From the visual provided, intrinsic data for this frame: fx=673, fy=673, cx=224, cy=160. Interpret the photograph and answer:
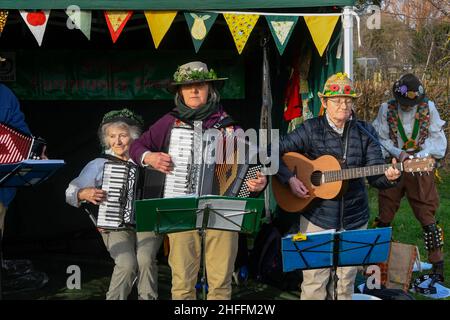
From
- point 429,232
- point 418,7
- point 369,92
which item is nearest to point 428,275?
point 429,232

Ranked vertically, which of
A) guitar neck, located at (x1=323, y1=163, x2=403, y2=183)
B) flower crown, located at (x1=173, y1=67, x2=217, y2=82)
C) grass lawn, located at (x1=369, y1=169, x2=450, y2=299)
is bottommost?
grass lawn, located at (x1=369, y1=169, x2=450, y2=299)

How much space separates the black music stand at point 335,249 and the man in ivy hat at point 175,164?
0.63m

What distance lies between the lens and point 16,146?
14.8ft

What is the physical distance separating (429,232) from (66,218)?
377 cm

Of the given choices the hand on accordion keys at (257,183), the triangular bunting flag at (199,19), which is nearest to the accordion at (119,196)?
the hand on accordion keys at (257,183)

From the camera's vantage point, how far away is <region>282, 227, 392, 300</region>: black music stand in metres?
4.00

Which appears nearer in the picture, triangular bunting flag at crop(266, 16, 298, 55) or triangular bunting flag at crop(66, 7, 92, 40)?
triangular bunting flag at crop(66, 7, 92, 40)

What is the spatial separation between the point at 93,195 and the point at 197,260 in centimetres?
83

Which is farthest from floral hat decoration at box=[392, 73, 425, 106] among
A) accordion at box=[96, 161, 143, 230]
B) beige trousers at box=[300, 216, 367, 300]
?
accordion at box=[96, 161, 143, 230]

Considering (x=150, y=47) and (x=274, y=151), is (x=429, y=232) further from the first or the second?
(x=150, y=47)

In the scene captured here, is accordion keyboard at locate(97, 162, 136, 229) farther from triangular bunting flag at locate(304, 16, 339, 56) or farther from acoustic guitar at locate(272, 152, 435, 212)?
triangular bunting flag at locate(304, 16, 339, 56)

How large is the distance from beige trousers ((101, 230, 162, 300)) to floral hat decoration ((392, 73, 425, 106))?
2.41 metres

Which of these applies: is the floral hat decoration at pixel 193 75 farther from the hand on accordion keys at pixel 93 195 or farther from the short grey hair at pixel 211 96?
the hand on accordion keys at pixel 93 195

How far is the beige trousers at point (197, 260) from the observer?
4.51 metres
